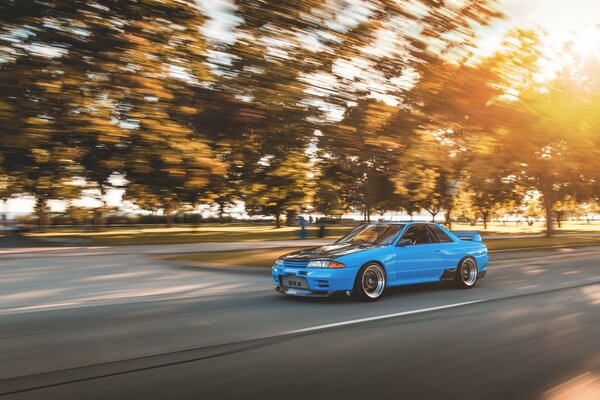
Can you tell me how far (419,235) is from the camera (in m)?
10.0

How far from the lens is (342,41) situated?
19.9 ft

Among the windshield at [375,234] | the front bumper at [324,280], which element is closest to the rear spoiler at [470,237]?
the windshield at [375,234]

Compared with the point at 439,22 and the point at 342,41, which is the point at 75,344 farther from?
the point at 439,22

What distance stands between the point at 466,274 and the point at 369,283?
9.15ft

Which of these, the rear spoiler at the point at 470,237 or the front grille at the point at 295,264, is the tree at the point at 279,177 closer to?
the front grille at the point at 295,264

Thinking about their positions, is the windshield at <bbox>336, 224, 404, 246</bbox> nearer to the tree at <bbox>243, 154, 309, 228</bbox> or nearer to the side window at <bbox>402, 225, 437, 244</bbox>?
the side window at <bbox>402, 225, 437, 244</bbox>

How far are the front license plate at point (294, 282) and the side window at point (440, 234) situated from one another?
Result: 321cm

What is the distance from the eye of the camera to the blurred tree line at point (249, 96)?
4465mm

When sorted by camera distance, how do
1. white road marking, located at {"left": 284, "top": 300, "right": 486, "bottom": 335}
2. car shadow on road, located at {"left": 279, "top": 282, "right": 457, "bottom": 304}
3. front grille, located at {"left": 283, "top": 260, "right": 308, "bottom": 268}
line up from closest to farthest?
1. white road marking, located at {"left": 284, "top": 300, "right": 486, "bottom": 335}
2. front grille, located at {"left": 283, "top": 260, "right": 308, "bottom": 268}
3. car shadow on road, located at {"left": 279, "top": 282, "right": 457, "bottom": 304}

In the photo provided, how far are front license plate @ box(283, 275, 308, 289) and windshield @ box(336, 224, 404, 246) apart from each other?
1.58 m

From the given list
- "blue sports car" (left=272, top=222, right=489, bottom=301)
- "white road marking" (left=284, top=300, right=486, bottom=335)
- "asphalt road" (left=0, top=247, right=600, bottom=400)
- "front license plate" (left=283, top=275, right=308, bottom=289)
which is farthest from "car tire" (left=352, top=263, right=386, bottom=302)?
"white road marking" (left=284, top=300, right=486, bottom=335)

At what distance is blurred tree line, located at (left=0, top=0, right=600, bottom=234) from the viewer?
14.6ft

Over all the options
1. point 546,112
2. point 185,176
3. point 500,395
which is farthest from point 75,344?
point 546,112

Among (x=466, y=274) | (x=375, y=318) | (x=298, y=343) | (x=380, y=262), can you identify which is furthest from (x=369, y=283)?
(x=298, y=343)
